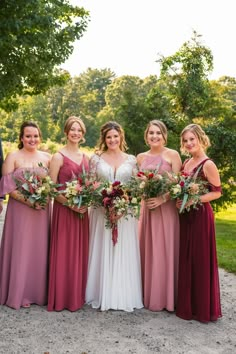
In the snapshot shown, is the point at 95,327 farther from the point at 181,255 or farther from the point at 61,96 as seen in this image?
the point at 61,96

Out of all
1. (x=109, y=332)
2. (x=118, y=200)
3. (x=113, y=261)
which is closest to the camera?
(x=109, y=332)

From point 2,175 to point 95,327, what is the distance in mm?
2525

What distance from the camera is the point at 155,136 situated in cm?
610

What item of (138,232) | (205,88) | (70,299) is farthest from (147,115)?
(70,299)

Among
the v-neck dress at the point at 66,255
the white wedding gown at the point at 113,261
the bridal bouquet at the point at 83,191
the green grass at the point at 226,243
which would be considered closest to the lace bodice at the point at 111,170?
the white wedding gown at the point at 113,261

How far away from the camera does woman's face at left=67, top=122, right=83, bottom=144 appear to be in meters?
6.05

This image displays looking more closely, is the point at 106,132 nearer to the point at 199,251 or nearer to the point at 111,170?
the point at 111,170

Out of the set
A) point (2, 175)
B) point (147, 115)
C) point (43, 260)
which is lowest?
point (43, 260)

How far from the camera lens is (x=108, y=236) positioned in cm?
606

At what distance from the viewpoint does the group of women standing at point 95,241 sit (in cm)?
595

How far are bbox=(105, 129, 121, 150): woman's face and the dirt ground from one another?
2.34 metres

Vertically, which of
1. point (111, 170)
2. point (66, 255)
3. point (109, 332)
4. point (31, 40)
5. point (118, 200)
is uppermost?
point (31, 40)

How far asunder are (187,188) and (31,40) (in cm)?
718

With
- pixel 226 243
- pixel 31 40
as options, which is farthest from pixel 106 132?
pixel 226 243
